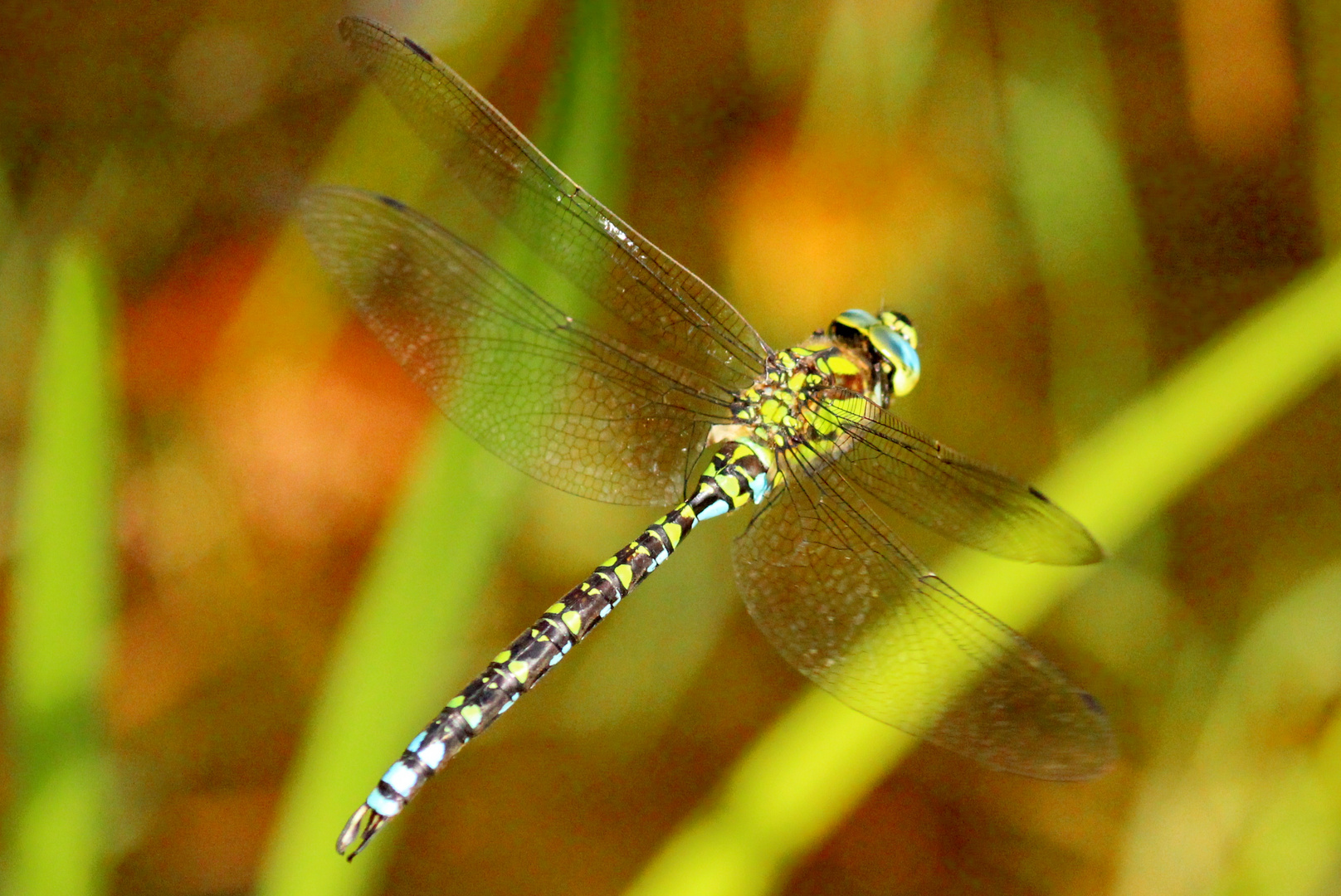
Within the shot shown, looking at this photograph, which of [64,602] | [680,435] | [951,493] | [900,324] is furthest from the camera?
[900,324]

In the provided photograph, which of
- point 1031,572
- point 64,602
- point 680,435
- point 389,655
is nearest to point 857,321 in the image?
point 680,435

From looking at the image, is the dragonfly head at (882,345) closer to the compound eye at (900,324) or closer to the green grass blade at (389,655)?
the compound eye at (900,324)

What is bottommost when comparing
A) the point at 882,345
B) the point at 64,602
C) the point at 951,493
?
the point at 951,493

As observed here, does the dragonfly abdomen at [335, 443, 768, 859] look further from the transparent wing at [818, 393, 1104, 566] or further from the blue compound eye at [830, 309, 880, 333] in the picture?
the blue compound eye at [830, 309, 880, 333]

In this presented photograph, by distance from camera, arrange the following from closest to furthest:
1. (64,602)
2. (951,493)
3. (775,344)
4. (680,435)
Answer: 1. (64,602)
2. (951,493)
3. (680,435)
4. (775,344)

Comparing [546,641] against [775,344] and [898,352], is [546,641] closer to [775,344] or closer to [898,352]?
[898,352]

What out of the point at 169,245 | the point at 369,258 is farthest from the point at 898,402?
the point at 169,245

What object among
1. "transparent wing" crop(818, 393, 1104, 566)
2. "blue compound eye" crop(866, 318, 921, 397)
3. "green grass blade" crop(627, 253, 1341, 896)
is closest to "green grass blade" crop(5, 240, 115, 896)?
"green grass blade" crop(627, 253, 1341, 896)
